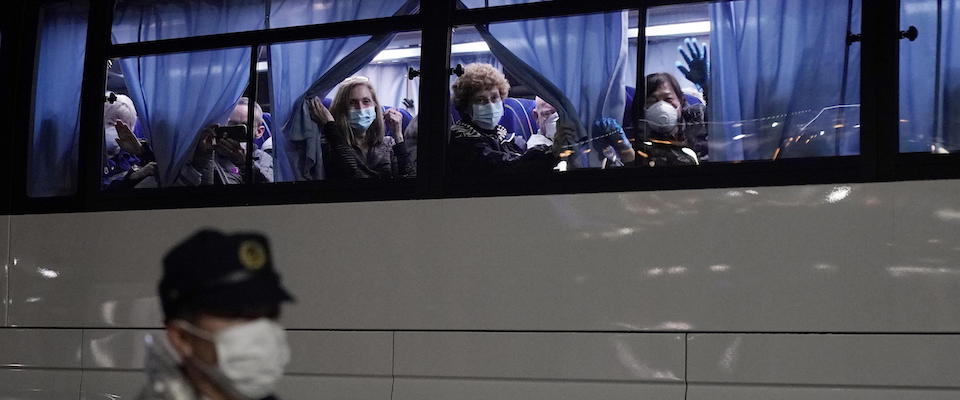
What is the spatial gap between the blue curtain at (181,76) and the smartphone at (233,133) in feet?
0.17

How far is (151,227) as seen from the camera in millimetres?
6145

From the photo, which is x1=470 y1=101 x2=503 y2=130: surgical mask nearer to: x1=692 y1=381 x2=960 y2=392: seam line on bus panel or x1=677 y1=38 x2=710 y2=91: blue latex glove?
x1=677 y1=38 x2=710 y2=91: blue latex glove

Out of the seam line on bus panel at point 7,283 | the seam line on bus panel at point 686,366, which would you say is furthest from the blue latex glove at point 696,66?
the seam line on bus panel at point 7,283

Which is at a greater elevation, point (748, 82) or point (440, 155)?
point (748, 82)

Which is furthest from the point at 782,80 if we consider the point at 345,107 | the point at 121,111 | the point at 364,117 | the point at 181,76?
the point at 121,111

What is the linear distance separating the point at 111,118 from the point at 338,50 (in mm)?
1347

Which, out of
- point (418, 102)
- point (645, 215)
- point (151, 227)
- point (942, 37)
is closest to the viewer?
point (942, 37)

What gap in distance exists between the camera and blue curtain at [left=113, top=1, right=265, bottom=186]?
19.6 ft

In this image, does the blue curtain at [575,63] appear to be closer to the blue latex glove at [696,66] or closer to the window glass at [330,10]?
the blue latex glove at [696,66]

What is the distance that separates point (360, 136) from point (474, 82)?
0.62m

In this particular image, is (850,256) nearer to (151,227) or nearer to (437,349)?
(437,349)

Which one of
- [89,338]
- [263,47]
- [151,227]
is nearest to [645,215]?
[263,47]

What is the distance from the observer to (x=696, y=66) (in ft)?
16.7

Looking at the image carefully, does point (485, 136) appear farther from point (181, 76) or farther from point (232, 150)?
point (181, 76)
